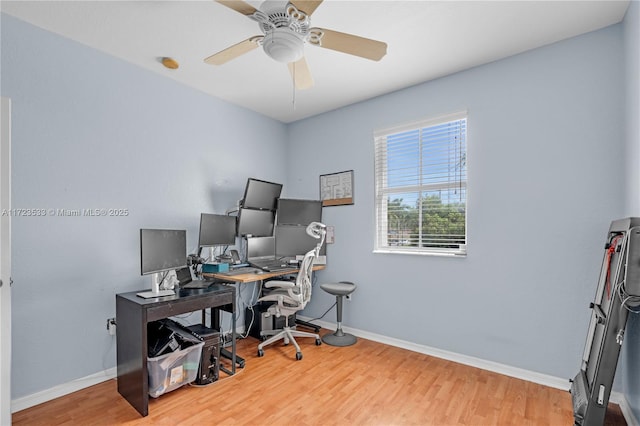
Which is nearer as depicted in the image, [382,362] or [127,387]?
[127,387]

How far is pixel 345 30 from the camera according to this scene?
2326 millimetres

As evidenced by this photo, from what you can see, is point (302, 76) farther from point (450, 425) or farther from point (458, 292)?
point (450, 425)

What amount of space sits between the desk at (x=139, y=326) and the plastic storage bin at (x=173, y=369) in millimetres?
69

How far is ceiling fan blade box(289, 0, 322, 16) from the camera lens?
1.58 meters

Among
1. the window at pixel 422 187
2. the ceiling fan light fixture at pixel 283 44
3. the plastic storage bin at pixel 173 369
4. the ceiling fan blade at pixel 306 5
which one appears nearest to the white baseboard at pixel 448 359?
the plastic storage bin at pixel 173 369

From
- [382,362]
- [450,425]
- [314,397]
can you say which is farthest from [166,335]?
[450,425]

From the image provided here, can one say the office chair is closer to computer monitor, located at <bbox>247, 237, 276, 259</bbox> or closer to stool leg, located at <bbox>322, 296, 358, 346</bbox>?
stool leg, located at <bbox>322, 296, 358, 346</bbox>

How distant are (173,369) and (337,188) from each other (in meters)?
2.49

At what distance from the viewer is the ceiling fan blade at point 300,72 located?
2.18 metres

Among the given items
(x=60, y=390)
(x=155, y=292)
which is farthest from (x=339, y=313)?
(x=60, y=390)

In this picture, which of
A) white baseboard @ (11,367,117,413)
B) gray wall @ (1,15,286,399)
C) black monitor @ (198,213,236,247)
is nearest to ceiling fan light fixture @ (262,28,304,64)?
gray wall @ (1,15,286,399)

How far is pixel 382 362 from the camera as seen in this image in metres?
2.91

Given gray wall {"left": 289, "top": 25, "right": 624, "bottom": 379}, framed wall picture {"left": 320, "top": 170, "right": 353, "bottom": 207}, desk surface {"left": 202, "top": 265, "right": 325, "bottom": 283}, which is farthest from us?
framed wall picture {"left": 320, "top": 170, "right": 353, "bottom": 207}

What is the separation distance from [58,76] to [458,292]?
378 centimetres
